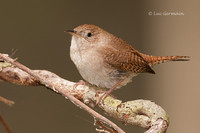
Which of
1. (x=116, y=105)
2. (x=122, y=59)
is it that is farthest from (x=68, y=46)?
(x=116, y=105)

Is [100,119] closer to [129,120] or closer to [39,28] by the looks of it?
[129,120]

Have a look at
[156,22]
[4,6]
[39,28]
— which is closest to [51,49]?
[39,28]

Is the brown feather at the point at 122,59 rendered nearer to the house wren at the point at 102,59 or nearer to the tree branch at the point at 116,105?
the house wren at the point at 102,59

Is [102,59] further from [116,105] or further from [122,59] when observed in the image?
[116,105]

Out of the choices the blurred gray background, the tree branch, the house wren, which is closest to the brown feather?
the house wren

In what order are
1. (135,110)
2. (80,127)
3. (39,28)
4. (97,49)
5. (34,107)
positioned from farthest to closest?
(80,127) < (39,28) < (34,107) < (97,49) < (135,110)

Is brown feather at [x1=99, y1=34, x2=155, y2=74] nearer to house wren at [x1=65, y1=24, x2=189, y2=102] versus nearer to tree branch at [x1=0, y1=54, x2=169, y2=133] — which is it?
house wren at [x1=65, y1=24, x2=189, y2=102]
